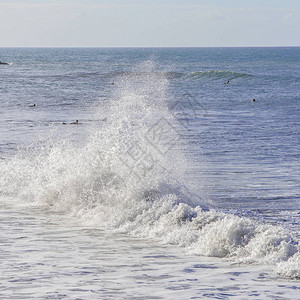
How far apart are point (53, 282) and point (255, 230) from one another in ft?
10.0

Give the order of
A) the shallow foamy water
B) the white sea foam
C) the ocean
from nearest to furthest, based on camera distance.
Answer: the shallow foamy water → the ocean → the white sea foam

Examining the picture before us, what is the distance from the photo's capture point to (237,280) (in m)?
6.53

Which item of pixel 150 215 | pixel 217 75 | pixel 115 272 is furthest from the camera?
pixel 217 75

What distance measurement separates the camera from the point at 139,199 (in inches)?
387

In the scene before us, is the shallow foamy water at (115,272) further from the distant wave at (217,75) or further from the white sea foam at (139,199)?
the distant wave at (217,75)

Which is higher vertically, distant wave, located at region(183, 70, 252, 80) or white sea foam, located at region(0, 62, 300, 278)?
distant wave, located at region(183, 70, 252, 80)

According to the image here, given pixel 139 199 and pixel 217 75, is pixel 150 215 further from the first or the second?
pixel 217 75

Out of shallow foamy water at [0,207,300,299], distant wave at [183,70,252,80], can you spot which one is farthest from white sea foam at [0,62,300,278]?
distant wave at [183,70,252,80]

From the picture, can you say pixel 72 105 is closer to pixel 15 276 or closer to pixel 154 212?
pixel 154 212

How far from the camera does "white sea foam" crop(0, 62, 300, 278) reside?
24.9ft

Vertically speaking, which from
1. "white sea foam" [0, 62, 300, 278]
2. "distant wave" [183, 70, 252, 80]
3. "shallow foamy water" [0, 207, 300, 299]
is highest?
"distant wave" [183, 70, 252, 80]

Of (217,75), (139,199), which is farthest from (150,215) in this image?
(217,75)

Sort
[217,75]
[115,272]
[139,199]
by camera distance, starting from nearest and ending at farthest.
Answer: [115,272]
[139,199]
[217,75]

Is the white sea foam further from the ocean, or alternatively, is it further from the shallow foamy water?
the shallow foamy water
